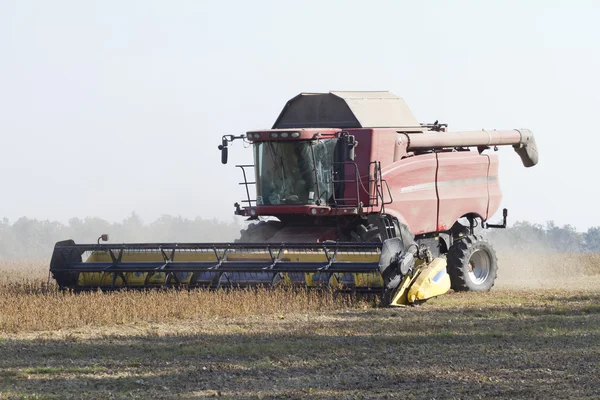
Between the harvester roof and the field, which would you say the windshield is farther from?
the field

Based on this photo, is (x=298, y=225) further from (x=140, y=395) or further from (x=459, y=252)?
(x=140, y=395)

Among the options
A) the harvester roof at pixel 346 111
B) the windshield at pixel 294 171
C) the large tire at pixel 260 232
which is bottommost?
the large tire at pixel 260 232

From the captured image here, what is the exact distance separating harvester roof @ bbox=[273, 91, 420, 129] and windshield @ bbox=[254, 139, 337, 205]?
2.31ft

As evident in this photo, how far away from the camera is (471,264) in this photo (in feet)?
51.5

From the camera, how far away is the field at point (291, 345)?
23.9 feet

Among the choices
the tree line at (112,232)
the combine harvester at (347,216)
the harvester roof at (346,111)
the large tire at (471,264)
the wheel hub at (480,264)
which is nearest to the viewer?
the combine harvester at (347,216)

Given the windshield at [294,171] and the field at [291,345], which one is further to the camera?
the windshield at [294,171]

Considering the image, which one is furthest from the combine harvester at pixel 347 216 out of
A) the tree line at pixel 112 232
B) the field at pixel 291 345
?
the tree line at pixel 112 232

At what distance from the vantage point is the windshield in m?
14.2

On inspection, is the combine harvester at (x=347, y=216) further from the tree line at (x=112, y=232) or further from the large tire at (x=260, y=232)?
the tree line at (x=112, y=232)

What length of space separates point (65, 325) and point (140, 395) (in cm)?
397

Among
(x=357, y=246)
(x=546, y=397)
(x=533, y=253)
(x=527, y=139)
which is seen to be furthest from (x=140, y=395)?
(x=533, y=253)

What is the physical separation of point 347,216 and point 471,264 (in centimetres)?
244

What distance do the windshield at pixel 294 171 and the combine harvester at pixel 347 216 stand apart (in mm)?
16
